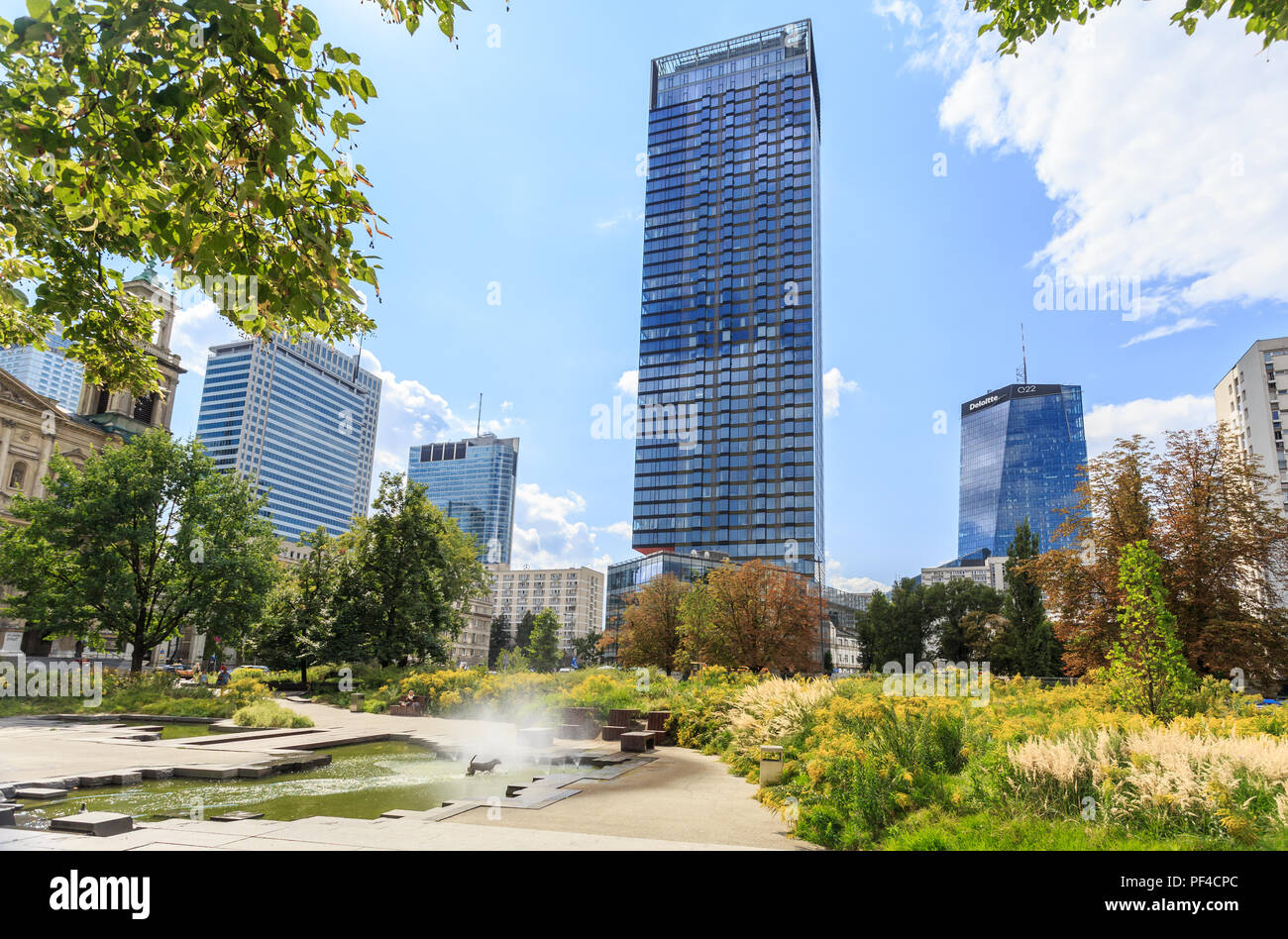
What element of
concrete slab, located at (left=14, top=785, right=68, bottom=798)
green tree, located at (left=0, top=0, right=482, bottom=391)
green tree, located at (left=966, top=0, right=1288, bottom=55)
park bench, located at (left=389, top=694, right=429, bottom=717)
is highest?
green tree, located at (left=966, top=0, right=1288, bottom=55)

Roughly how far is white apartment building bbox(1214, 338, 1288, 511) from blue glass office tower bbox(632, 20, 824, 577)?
57.2 metres

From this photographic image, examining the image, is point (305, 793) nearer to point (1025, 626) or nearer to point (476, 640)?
point (1025, 626)

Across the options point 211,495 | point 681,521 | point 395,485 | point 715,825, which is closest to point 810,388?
point 681,521

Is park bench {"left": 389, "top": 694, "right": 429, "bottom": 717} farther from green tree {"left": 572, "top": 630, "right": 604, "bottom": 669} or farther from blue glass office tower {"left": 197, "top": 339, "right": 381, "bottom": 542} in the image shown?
blue glass office tower {"left": 197, "top": 339, "right": 381, "bottom": 542}

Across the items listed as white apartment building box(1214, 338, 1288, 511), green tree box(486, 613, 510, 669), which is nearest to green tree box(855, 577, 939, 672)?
white apartment building box(1214, 338, 1288, 511)

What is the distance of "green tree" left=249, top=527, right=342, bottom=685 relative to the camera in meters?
28.9

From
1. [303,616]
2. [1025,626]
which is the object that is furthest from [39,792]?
[1025,626]

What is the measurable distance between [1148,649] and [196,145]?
13.8m

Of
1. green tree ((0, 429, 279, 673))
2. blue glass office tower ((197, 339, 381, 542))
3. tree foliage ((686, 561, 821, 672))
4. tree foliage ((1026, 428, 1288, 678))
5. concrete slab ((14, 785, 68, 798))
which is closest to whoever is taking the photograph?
concrete slab ((14, 785, 68, 798))

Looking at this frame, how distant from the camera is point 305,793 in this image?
9719 mm

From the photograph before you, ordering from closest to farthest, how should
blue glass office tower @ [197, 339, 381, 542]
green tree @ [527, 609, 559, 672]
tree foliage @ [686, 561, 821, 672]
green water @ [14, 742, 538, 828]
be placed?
green water @ [14, 742, 538, 828] → tree foliage @ [686, 561, 821, 672] → green tree @ [527, 609, 559, 672] → blue glass office tower @ [197, 339, 381, 542]

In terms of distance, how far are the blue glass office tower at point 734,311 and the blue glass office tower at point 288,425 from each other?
3515 inches

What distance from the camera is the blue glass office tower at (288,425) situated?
16212 centimetres

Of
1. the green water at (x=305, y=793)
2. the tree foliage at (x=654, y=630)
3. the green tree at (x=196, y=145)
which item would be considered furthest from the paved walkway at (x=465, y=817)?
the tree foliage at (x=654, y=630)
